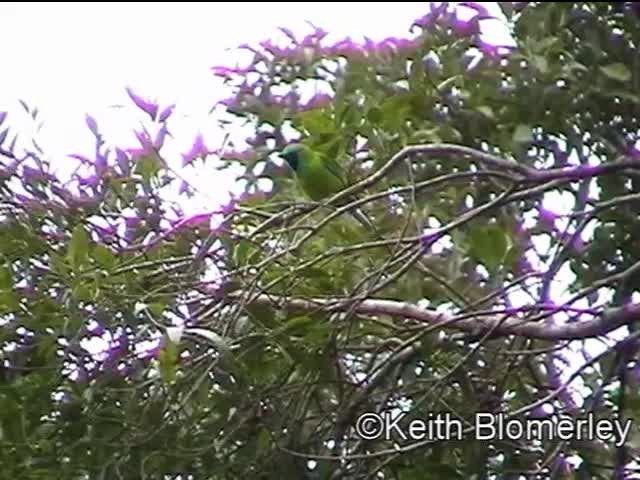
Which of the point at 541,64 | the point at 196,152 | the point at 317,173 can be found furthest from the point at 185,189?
the point at 541,64

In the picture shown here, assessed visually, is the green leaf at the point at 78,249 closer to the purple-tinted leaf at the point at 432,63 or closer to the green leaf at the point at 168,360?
the green leaf at the point at 168,360

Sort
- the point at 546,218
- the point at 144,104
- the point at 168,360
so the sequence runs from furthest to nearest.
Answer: the point at 144,104 → the point at 546,218 → the point at 168,360

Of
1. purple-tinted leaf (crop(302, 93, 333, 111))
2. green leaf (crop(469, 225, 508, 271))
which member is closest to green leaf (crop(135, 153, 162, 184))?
purple-tinted leaf (crop(302, 93, 333, 111))

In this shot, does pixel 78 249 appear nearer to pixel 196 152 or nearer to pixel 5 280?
pixel 5 280

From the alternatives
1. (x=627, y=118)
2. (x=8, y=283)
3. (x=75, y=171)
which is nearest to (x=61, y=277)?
(x=8, y=283)

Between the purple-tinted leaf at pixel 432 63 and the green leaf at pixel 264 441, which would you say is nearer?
the green leaf at pixel 264 441

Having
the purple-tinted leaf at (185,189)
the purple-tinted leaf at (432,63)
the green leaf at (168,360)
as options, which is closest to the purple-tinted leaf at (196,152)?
the purple-tinted leaf at (185,189)

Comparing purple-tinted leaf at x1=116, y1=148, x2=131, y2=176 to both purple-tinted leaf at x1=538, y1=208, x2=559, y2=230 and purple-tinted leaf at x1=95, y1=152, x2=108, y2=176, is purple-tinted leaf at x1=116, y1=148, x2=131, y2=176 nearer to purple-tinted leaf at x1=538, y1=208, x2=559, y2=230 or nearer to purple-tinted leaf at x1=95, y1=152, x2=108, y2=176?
purple-tinted leaf at x1=95, y1=152, x2=108, y2=176
